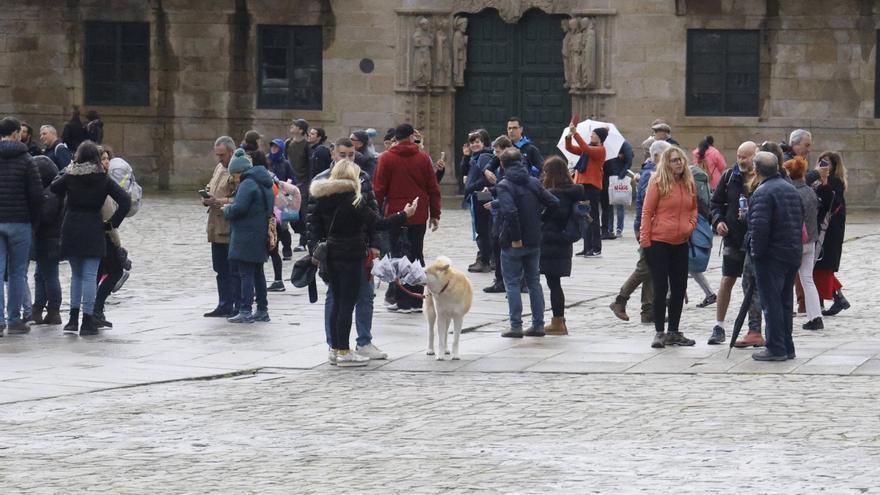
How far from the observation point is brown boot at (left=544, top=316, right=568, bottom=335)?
1633cm

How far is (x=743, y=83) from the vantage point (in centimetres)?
3322

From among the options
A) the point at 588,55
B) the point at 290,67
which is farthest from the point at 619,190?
the point at 290,67

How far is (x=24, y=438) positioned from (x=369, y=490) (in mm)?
2752

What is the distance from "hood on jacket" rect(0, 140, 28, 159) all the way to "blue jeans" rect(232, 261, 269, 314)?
2324 mm

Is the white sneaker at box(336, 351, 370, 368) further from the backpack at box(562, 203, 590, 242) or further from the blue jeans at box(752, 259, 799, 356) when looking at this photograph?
the blue jeans at box(752, 259, 799, 356)

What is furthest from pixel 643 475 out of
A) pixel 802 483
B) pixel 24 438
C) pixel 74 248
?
pixel 74 248

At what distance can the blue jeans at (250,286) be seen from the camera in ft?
56.5

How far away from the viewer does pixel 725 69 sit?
33250mm

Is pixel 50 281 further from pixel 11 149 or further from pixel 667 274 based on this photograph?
pixel 667 274

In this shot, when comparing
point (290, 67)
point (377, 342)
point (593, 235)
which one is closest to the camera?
point (377, 342)

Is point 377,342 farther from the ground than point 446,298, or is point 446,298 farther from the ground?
point 446,298

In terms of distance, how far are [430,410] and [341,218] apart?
102 inches

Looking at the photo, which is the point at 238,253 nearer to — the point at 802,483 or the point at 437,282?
the point at 437,282

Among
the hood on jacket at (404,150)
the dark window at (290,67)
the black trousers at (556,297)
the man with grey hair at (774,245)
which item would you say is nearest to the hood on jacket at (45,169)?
the hood on jacket at (404,150)
